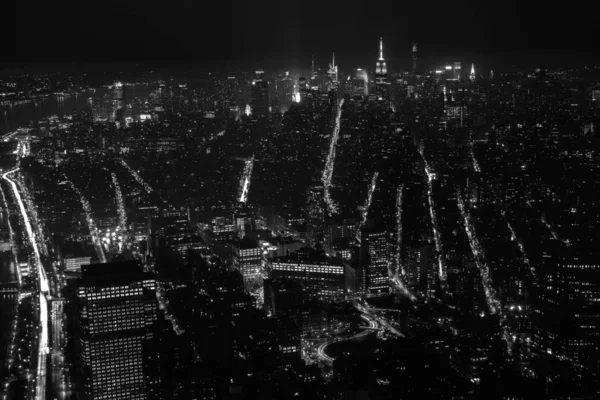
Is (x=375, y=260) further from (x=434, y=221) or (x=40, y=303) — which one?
(x=40, y=303)

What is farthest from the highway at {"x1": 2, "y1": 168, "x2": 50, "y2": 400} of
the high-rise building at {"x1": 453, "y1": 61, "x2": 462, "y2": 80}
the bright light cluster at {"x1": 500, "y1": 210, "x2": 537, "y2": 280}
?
the high-rise building at {"x1": 453, "y1": 61, "x2": 462, "y2": 80}

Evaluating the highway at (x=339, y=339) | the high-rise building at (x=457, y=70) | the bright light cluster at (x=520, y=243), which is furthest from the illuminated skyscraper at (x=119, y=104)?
the bright light cluster at (x=520, y=243)

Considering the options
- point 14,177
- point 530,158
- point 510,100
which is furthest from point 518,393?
point 14,177

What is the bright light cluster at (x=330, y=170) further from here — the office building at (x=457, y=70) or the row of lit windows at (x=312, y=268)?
the office building at (x=457, y=70)

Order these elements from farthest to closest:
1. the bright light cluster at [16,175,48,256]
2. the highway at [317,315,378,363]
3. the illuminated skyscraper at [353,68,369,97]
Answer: the illuminated skyscraper at [353,68,369,97], the bright light cluster at [16,175,48,256], the highway at [317,315,378,363]

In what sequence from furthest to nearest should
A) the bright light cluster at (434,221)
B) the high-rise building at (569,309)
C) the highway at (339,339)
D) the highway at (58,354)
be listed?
the bright light cluster at (434,221)
the highway at (339,339)
the high-rise building at (569,309)
the highway at (58,354)

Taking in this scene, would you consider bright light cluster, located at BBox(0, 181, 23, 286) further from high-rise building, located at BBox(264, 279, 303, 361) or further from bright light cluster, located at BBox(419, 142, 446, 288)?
bright light cluster, located at BBox(419, 142, 446, 288)
